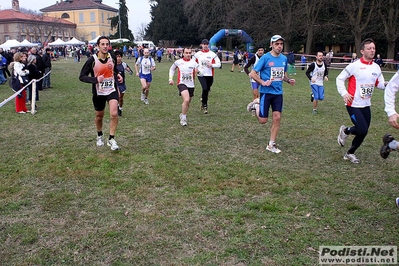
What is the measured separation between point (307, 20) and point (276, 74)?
30529mm

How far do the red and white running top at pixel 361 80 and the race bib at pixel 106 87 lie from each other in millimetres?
4115

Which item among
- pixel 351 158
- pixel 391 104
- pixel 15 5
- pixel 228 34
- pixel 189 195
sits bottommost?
pixel 189 195

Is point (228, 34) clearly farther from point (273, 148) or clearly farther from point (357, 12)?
point (273, 148)

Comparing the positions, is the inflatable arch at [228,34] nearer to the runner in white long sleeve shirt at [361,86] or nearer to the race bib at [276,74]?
the race bib at [276,74]

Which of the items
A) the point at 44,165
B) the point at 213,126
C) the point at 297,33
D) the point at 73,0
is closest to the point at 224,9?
the point at 297,33

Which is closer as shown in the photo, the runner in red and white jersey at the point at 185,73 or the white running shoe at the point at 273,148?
the white running shoe at the point at 273,148

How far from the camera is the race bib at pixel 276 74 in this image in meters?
7.13

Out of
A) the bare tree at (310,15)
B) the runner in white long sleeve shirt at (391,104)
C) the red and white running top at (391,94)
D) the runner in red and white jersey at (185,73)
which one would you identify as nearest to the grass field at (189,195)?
the runner in red and white jersey at (185,73)

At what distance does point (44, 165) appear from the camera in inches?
260

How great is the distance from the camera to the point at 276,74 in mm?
7160

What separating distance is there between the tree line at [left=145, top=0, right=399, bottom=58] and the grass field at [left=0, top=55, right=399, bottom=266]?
25935mm

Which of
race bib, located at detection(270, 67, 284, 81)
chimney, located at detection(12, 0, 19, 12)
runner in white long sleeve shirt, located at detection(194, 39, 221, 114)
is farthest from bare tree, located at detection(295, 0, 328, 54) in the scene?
chimney, located at detection(12, 0, 19, 12)

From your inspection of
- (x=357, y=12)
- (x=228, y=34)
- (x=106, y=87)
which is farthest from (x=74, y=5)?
(x=106, y=87)

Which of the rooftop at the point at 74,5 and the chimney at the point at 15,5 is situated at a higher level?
the rooftop at the point at 74,5
